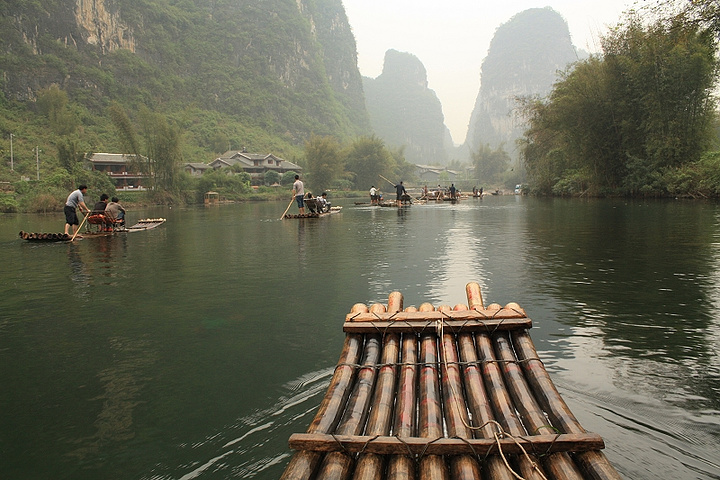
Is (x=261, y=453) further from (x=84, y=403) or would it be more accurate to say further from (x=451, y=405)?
(x=84, y=403)

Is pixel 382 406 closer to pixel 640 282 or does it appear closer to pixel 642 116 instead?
pixel 640 282

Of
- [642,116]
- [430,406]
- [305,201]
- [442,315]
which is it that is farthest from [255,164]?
[430,406]

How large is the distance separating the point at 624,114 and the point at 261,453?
119 ft

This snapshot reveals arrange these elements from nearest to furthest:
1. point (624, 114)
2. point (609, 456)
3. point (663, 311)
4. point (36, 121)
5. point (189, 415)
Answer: point (609, 456)
point (189, 415)
point (663, 311)
point (624, 114)
point (36, 121)

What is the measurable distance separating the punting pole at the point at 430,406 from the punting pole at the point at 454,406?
0.05 m

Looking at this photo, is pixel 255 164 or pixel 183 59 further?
pixel 183 59

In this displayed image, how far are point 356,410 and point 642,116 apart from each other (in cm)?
3567

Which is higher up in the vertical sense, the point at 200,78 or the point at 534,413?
the point at 200,78

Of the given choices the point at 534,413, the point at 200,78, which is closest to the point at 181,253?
the point at 534,413

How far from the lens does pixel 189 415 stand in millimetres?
3992

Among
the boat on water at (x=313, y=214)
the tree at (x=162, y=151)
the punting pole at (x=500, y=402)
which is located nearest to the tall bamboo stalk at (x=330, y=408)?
the punting pole at (x=500, y=402)

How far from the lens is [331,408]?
10.4 ft

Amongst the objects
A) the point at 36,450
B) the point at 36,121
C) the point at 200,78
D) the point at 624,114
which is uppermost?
the point at 200,78

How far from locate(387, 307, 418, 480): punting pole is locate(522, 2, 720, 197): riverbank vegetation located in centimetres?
2561
